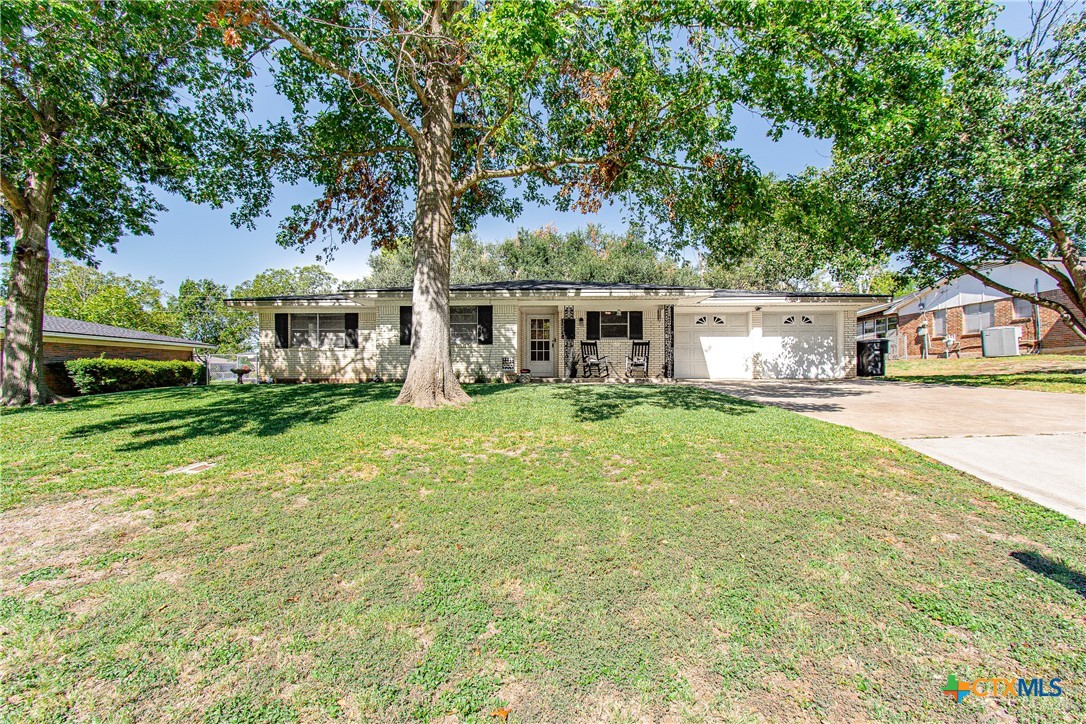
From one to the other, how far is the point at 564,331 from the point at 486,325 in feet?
8.06

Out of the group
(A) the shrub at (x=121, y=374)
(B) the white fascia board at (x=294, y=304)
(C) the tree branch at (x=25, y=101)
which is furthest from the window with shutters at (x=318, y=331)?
(C) the tree branch at (x=25, y=101)

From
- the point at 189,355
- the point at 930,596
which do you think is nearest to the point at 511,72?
the point at 930,596

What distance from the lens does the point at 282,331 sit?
13742mm

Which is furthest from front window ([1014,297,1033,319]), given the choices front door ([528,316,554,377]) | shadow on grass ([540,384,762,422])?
front door ([528,316,554,377])

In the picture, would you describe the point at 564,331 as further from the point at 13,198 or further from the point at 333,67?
the point at 13,198

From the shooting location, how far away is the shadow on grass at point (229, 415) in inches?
218

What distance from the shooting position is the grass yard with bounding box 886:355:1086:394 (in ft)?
34.9

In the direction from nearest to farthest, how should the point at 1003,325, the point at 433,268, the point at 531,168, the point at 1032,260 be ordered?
the point at 433,268
the point at 531,168
the point at 1032,260
the point at 1003,325

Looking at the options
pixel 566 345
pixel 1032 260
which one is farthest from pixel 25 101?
pixel 1032 260

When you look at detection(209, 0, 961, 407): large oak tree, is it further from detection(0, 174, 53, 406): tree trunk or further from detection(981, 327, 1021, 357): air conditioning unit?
detection(981, 327, 1021, 357): air conditioning unit

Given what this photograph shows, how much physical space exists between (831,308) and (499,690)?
52.1ft

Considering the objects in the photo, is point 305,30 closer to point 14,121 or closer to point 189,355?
point 14,121

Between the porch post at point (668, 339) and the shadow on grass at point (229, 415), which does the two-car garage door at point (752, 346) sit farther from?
the shadow on grass at point (229, 415)

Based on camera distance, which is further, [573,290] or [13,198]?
[573,290]
